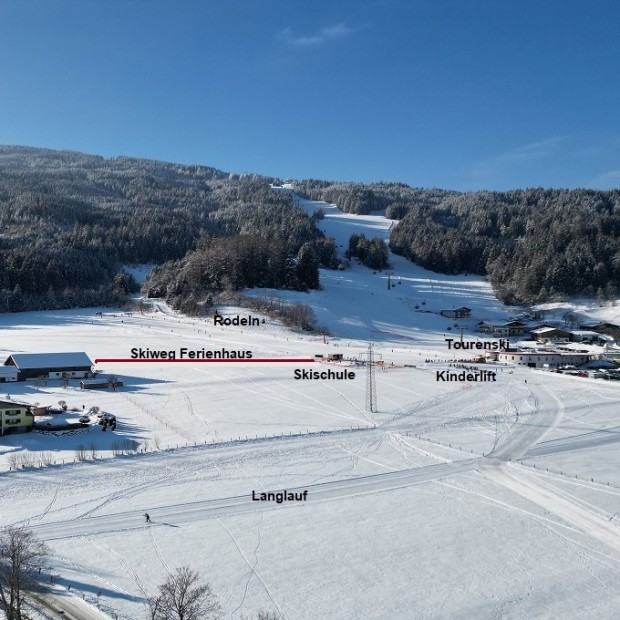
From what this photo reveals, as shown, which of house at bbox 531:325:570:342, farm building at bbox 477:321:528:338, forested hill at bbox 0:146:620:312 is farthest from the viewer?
forested hill at bbox 0:146:620:312

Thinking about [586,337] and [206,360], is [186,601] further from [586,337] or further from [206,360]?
[586,337]

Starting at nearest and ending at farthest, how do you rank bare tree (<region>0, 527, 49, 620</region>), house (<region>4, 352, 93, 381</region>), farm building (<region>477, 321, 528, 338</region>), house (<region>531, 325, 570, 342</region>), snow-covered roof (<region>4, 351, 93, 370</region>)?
bare tree (<region>0, 527, 49, 620</region>)
house (<region>4, 352, 93, 381</region>)
snow-covered roof (<region>4, 351, 93, 370</region>)
house (<region>531, 325, 570, 342</region>)
farm building (<region>477, 321, 528, 338</region>)

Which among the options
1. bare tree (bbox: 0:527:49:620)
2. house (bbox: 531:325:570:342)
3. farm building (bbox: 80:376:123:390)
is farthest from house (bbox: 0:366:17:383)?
house (bbox: 531:325:570:342)

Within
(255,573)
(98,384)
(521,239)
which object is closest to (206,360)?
(98,384)

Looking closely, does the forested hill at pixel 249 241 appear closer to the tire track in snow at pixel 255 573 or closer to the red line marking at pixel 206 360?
the red line marking at pixel 206 360

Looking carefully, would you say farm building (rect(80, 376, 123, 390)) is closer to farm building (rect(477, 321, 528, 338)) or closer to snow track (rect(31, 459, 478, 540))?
snow track (rect(31, 459, 478, 540))

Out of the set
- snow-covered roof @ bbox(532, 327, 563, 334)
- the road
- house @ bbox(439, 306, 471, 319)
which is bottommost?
the road
